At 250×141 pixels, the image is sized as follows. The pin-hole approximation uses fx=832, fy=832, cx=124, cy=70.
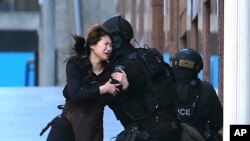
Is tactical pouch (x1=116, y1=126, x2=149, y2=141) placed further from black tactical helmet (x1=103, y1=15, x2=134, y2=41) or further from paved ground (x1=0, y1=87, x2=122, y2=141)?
paved ground (x1=0, y1=87, x2=122, y2=141)

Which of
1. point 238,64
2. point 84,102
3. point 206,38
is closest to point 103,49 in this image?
point 84,102

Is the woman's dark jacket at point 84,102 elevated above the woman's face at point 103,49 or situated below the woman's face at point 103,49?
below

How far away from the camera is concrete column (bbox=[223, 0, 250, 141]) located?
4.90 meters

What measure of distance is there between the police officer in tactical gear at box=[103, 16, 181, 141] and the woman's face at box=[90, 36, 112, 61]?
0.16 m

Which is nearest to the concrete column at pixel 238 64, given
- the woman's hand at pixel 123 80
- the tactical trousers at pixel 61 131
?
the woman's hand at pixel 123 80

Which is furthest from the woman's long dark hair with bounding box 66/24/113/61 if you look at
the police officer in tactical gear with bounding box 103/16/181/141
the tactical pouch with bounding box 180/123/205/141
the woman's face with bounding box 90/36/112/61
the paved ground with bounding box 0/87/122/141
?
the paved ground with bounding box 0/87/122/141

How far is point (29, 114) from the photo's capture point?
13.8m

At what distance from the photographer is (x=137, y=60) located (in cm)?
591

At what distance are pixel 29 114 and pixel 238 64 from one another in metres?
9.18

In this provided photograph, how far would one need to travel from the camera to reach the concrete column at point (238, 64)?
490 centimetres

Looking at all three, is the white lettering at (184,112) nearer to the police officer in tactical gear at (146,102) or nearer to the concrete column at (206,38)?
the police officer in tactical gear at (146,102)

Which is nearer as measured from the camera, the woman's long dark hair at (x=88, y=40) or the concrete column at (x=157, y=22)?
the woman's long dark hair at (x=88, y=40)

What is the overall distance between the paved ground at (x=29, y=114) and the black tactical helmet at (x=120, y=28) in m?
4.85

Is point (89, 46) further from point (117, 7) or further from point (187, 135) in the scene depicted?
point (117, 7)
